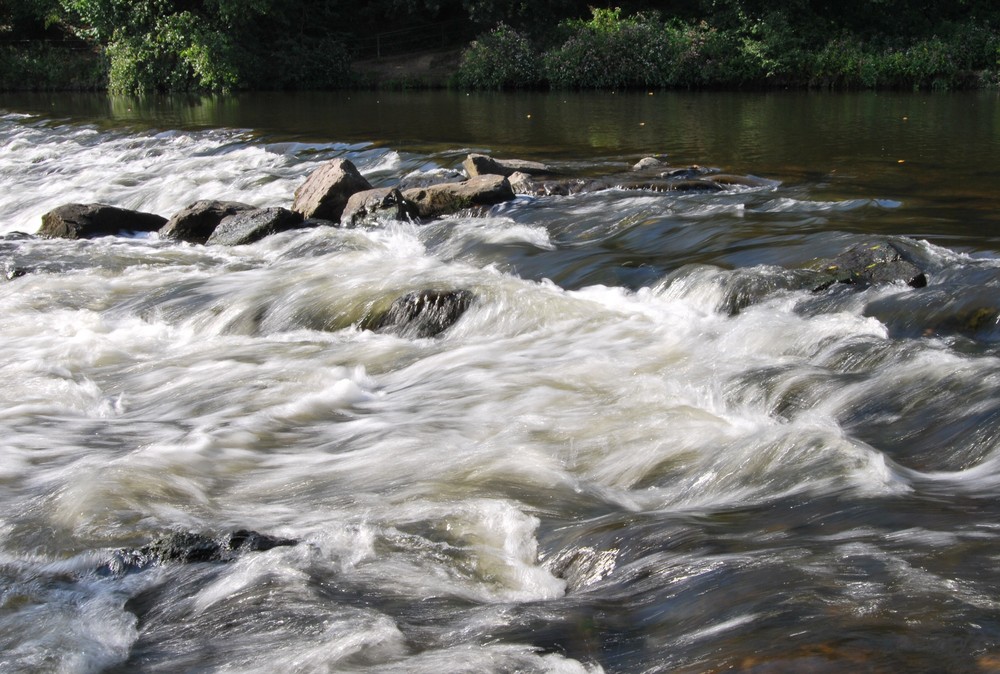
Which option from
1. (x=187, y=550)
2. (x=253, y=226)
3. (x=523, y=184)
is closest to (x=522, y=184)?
(x=523, y=184)

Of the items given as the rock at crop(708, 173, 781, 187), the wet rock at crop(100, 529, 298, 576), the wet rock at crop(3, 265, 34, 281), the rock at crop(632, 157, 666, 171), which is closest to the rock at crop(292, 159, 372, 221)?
the wet rock at crop(3, 265, 34, 281)

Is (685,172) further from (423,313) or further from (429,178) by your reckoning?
(423,313)

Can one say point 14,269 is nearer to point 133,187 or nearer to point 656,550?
point 133,187

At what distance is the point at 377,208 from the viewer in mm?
10344

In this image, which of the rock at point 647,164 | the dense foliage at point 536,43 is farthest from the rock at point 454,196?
the dense foliage at point 536,43

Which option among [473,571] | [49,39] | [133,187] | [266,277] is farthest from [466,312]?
[49,39]

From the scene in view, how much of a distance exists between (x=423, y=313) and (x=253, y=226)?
139 inches

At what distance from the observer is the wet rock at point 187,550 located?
381 centimetres

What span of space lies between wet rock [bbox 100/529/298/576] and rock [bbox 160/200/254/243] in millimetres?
7110

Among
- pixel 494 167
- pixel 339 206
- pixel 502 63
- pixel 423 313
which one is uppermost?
pixel 502 63

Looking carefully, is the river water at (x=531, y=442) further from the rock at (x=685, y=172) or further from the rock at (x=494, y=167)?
the rock at (x=494, y=167)

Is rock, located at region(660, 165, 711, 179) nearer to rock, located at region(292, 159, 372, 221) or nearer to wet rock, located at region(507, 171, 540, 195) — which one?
wet rock, located at region(507, 171, 540, 195)

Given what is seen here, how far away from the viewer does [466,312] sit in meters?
7.43

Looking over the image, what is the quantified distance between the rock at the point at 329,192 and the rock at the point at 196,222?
0.62 meters
